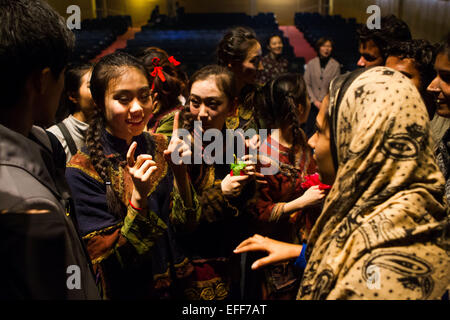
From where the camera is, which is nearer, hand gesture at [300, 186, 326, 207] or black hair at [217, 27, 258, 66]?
hand gesture at [300, 186, 326, 207]

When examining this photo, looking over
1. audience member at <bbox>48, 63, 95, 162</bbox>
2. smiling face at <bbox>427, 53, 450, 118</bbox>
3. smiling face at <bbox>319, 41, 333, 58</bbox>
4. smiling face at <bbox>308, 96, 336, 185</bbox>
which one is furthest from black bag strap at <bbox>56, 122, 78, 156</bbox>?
smiling face at <bbox>319, 41, 333, 58</bbox>

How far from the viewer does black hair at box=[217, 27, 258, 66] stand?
8.67 feet

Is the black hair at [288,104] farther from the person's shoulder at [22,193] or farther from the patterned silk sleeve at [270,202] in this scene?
the person's shoulder at [22,193]

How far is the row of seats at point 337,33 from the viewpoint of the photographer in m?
7.63

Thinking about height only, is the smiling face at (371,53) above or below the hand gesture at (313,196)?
above

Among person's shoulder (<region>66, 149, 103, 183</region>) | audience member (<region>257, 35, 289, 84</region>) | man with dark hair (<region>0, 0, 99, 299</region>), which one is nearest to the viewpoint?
man with dark hair (<region>0, 0, 99, 299</region>)

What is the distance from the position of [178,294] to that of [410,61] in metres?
2.00

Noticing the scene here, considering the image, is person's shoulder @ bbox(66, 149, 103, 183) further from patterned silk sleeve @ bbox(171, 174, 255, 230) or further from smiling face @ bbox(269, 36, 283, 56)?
smiling face @ bbox(269, 36, 283, 56)

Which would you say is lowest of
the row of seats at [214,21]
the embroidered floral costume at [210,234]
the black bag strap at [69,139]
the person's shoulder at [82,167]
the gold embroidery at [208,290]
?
the gold embroidery at [208,290]

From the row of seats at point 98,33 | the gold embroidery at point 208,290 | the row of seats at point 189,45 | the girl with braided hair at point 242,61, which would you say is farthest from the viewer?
the row of seats at point 98,33

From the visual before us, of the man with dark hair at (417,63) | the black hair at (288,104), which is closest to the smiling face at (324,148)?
the black hair at (288,104)

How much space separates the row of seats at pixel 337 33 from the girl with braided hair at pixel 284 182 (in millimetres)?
A: 4533
